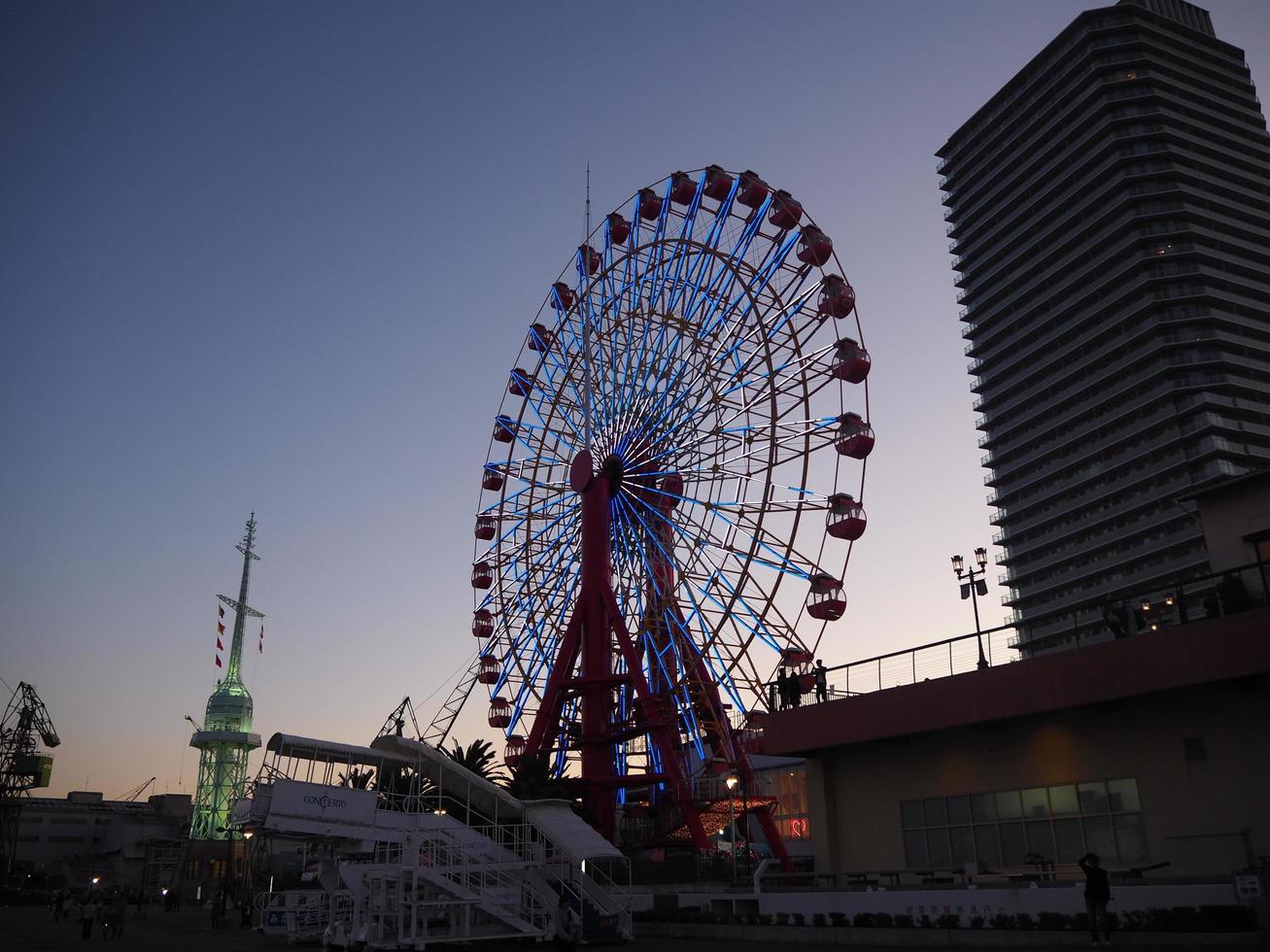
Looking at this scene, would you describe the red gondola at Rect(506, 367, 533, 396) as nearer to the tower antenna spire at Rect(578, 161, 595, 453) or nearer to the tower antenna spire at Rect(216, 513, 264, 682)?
the tower antenna spire at Rect(578, 161, 595, 453)

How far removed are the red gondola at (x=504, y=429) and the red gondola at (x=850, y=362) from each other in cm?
1765

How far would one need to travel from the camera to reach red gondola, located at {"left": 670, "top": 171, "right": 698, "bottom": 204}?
43281 mm

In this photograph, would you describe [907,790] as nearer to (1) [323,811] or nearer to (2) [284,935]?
(1) [323,811]

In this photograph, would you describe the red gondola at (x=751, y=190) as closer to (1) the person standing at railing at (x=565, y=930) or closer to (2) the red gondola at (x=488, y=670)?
(2) the red gondola at (x=488, y=670)

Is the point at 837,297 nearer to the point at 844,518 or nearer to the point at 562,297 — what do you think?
the point at 844,518

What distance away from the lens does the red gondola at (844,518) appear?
1425 inches

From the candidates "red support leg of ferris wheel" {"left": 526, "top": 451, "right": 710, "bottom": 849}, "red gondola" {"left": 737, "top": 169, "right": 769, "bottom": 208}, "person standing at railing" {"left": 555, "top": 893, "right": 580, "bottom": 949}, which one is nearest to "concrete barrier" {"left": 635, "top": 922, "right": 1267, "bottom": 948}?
"person standing at railing" {"left": 555, "top": 893, "right": 580, "bottom": 949}

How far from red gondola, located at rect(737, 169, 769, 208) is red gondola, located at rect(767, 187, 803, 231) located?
57cm

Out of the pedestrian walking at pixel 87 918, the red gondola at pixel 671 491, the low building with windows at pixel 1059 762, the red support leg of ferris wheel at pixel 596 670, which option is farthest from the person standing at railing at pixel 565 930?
the pedestrian walking at pixel 87 918

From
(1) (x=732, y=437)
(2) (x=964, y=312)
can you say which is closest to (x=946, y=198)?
(2) (x=964, y=312)

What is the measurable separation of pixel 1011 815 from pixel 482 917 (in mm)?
12860

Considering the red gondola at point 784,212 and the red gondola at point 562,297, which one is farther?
the red gondola at point 562,297

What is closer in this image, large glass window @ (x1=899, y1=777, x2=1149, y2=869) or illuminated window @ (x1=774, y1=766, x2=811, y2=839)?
large glass window @ (x1=899, y1=777, x2=1149, y2=869)

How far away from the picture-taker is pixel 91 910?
37.4m
